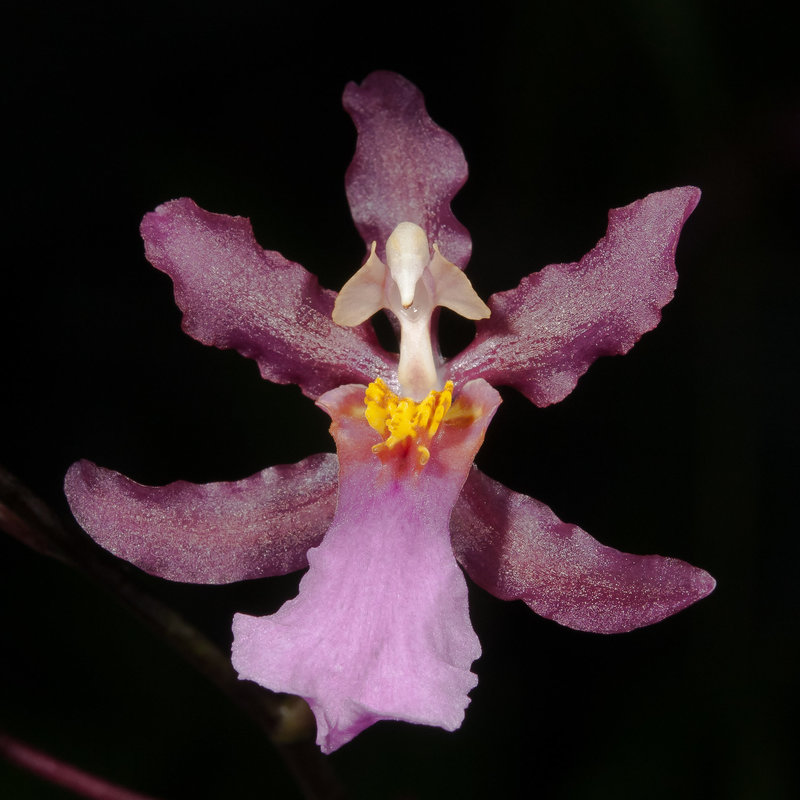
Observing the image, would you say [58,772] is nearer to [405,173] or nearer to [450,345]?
[405,173]

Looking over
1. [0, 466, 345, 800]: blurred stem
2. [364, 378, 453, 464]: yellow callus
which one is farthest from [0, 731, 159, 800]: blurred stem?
[364, 378, 453, 464]: yellow callus

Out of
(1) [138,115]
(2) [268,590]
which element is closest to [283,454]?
(2) [268,590]

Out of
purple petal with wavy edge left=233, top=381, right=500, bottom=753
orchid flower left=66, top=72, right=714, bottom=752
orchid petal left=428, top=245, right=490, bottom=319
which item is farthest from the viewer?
orchid petal left=428, top=245, right=490, bottom=319

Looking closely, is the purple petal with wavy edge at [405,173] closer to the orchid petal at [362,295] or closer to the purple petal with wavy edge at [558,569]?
the orchid petal at [362,295]

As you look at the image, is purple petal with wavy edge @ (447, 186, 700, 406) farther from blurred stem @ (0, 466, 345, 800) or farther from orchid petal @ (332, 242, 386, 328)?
blurred stem @ (0, 466, 345, 800)

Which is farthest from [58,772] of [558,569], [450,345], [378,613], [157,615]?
[450,345]

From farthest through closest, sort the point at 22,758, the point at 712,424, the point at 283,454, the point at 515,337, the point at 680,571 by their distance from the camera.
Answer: the point at 712,424
the point at 283,454
the point at 22,758
the point at 515,337
the point at 680,571

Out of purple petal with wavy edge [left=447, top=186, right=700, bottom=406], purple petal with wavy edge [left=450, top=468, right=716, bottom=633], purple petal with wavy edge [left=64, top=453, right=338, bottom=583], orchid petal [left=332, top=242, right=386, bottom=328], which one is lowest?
purple petal with wavy edge [left=450, top=468, right=716, bottom=633]

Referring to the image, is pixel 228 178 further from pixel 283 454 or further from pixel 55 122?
pixel 283 454
